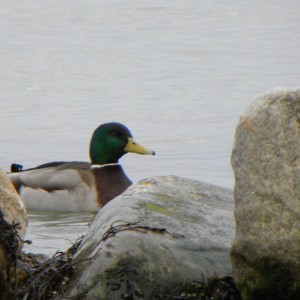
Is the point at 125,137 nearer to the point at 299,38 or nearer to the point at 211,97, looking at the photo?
the point at 211,97

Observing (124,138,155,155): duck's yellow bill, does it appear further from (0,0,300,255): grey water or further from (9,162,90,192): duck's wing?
(9,162,90,192): duck's wing

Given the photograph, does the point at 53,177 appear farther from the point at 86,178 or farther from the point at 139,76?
the point at 139,76

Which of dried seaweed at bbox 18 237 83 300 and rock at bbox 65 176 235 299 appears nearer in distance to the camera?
rock at bbox 65 176 235 299

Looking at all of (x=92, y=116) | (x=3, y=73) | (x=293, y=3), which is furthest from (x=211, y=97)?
(x=293, y=3)

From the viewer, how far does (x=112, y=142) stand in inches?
513


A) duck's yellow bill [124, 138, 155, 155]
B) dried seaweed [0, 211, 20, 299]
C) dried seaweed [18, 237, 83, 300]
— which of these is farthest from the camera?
duck's yellow bill [124, 138, 155, 155]

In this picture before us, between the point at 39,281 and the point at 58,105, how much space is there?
10.7m

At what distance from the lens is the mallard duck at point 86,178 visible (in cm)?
1285

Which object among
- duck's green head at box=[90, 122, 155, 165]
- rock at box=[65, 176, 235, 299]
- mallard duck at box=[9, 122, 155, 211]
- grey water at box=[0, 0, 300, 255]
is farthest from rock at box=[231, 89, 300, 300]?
duck's green head at box=[90, 122, 155, 165]

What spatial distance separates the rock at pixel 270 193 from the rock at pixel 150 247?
1.62 ft

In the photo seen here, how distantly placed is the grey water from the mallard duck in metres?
0.32

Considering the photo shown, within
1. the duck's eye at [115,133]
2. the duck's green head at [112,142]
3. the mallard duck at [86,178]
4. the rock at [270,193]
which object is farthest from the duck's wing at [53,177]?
the rock at [270,193]

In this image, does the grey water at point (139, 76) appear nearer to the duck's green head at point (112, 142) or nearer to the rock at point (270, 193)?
the duck's green head at point (112, 142)

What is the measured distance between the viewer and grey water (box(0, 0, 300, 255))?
46.0ft
